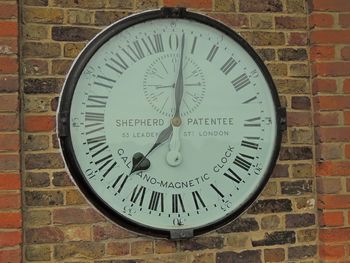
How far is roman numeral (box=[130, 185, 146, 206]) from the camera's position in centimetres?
229

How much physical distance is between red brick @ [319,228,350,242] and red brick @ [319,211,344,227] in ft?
0.09

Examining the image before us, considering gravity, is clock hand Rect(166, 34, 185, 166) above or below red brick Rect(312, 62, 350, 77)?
below

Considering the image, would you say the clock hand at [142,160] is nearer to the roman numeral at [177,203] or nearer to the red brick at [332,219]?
the roman numeral at [177,203]

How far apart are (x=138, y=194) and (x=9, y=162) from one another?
560 mm

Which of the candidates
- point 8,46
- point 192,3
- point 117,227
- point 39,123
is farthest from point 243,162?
point 8,46

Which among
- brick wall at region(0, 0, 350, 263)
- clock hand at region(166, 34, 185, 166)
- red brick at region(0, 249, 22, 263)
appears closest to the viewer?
red brick at region(0, 249, 22, 263)

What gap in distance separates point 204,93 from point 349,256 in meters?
1.01

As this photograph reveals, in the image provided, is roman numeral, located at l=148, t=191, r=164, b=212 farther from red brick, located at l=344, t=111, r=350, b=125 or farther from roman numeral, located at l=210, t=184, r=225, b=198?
red brick, located at l=344, t=111, r=350, b=125

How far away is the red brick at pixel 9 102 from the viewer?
7.12 ft

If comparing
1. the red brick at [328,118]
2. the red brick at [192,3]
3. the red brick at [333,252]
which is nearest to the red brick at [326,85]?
the red brick at [328,118]

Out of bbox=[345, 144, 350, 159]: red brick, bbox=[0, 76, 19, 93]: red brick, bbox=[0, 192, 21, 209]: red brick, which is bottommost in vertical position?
bbox=[0, 192, 21, 209]: red brick

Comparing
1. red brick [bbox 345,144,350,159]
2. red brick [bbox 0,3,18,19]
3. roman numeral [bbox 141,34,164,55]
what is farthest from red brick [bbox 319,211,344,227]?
red brick [bbox 0,3,18,19]

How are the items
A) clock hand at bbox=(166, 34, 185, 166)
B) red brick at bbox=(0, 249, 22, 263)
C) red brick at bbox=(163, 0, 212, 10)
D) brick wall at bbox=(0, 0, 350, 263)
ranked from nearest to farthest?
1. red brick at bbox=(0, 249, 22, 263)
2. brick wall at bbox=(0, 0, 350, 263)
3. clock hand at bbox=(166, 34, 185, 166)
4. red brick at bbox=(163, 0, 212, 10)

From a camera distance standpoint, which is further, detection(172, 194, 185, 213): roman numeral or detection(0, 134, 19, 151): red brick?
detection(172, 194, 185, 213): roman numeral
